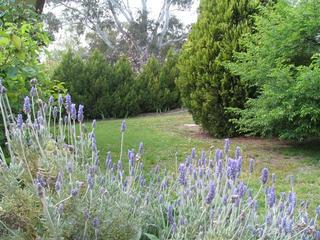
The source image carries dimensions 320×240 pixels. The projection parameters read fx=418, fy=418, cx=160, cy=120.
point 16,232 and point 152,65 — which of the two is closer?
point 16,232

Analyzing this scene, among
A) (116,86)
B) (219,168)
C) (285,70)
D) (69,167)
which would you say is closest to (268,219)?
(219,168)

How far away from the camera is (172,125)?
9227mm

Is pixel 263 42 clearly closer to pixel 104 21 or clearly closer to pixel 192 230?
pixel 192 230

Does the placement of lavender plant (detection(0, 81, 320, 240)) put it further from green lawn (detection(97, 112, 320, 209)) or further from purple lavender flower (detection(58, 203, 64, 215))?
green lawn (detection(97, 112, 320, 209))

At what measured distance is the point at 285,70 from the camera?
5.77 meters

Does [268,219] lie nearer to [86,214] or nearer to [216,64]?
[86,214]

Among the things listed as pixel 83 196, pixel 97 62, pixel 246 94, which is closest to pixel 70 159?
pixel 83 196

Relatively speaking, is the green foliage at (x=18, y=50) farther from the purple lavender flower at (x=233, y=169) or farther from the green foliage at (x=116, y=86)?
the green foliage at (x=116, y=86)

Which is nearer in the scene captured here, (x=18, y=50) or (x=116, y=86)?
(x=18, y=50)

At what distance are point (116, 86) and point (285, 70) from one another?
7.44m

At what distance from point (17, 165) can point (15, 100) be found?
202 centimetres

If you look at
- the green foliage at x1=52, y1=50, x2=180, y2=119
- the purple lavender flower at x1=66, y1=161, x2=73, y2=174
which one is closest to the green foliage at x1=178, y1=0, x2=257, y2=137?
A: the green foliage at x1=52, y1=50, x2=180, y2=119

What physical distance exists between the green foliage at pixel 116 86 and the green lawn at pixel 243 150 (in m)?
3.27

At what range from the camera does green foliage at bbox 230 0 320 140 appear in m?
5.61
